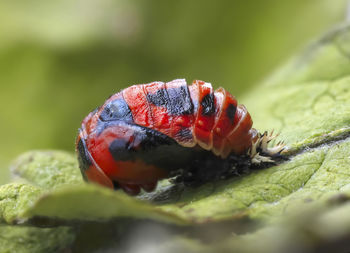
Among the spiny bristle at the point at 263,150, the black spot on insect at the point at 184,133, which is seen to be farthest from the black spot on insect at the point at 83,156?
the spiny bristle at the point at 263,150

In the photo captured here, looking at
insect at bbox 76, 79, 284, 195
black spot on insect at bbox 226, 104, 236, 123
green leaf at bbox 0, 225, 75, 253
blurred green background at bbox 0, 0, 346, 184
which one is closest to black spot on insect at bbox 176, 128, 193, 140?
insect at bbox 76, 79, 284, 195

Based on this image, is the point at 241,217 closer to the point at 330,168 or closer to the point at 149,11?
the point at 330,168

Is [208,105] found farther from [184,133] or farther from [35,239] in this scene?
[35,239]

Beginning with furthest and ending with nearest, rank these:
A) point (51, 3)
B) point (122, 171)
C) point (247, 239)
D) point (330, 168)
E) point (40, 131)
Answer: point (51, 3) < point (40, 131) < point (122, 171) < point (330, 168) < point (247, 239)

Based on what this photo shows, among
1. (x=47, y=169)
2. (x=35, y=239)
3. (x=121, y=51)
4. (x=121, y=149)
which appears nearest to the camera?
(x=35, y=239)

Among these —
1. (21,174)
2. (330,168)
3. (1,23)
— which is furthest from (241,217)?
(1,23)

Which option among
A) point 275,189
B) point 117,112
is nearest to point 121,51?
point 117,112

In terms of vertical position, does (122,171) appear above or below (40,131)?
below
